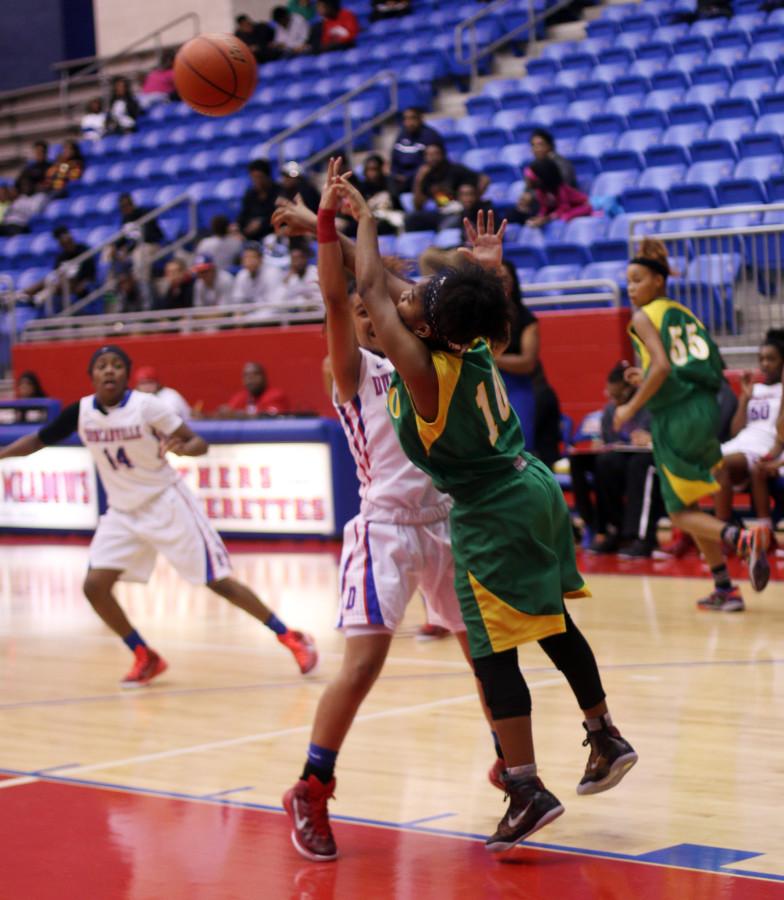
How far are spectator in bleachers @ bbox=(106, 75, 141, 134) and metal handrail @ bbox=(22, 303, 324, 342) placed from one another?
4.73m

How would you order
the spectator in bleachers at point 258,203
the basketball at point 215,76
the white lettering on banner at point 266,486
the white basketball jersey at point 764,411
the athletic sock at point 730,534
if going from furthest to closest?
the spectator in bleachers at point 258,203
the white lettering on banner at point 266,486
the white basketball jersey at point 764,411
the athletic sock at point 730,534
the basketball at point 215,76

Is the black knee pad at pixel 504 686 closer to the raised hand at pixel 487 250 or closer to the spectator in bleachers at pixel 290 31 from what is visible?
the raised hand at pixel 487 250

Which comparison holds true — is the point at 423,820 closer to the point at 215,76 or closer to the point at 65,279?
the point at 215,76

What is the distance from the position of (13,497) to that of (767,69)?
811cm

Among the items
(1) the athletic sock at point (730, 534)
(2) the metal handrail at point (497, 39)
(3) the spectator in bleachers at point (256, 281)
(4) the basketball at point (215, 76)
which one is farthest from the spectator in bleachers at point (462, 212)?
(4) the basketball at point (215, 76)

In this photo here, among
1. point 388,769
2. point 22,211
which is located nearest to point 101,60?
point 22,211

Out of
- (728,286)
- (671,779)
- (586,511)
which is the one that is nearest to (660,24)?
(728,286)

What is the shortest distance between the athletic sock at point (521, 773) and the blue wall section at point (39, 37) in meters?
22.3

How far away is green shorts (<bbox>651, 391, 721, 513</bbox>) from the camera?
26.5ft

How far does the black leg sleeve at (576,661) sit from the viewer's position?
4.16 m

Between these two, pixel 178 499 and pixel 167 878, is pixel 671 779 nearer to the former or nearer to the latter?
pixel 167 878

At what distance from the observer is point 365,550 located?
14.7 ft

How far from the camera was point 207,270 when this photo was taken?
15523 mm

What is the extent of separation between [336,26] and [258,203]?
4489mm
